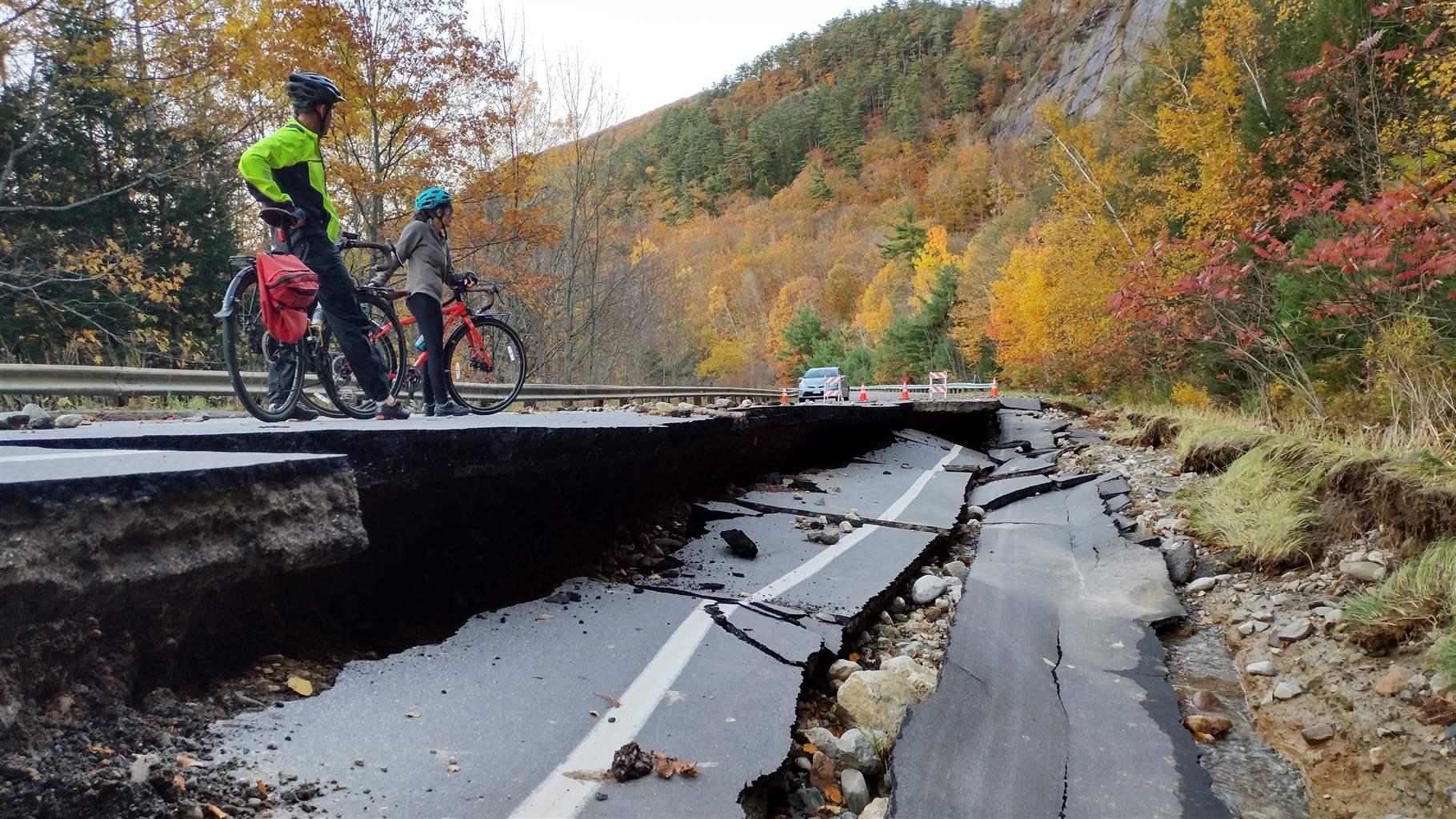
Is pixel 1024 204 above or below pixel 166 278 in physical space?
above

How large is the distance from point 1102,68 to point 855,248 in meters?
27.8

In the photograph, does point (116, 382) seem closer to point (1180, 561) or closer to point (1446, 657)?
point (1180, 561)

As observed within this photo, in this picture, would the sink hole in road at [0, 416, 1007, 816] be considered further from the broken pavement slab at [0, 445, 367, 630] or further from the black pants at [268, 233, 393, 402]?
the black pants at [268, 233, 393, 402]

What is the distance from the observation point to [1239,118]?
16.9 m

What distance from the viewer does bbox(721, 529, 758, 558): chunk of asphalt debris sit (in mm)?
4863

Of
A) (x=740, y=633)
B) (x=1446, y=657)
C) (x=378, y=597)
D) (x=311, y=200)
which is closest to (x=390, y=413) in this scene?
(x=311, y=200)

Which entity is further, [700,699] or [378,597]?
[378,597]

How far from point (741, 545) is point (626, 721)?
8.06 ft

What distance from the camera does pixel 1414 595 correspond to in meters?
3.22

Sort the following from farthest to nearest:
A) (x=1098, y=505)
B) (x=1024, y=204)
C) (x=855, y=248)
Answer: (x=855, y=248) < (x=1024, y=204) < (x=1098, y=505)

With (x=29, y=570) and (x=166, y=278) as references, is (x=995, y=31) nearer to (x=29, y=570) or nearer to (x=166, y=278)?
(x=166, y=278)

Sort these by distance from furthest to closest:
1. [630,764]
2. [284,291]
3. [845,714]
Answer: [284,291], [845,714], [630,764]

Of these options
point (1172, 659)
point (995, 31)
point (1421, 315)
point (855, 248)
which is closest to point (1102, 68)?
point (855, 248)

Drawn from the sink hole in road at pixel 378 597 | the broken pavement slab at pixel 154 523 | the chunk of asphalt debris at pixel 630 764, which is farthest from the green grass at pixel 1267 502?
the broken pavement slab at pixel 154 523
